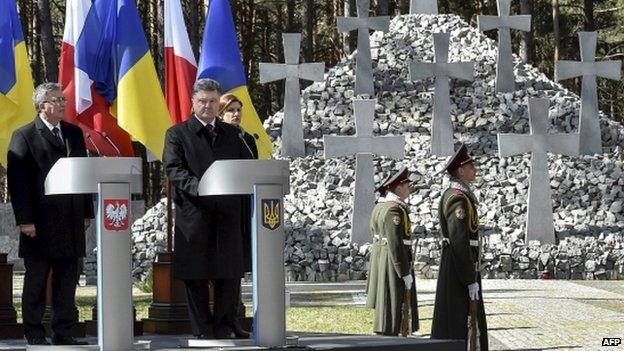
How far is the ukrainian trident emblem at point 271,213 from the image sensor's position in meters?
9.65

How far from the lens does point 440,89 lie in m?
32.5

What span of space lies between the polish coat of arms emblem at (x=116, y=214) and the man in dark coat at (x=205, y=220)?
0.83m

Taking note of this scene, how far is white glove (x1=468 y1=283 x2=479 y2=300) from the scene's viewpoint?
39.9 feet

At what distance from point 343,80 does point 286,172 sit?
26523 millimetres

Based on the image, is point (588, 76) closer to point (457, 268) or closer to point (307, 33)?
point (307, 33)

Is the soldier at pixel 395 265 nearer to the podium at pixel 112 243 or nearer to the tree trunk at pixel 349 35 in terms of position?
the podium at pixel 112 243

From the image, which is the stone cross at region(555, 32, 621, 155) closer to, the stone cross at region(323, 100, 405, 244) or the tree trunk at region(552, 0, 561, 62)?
the stone cross at region(323, 100, 405, 244)

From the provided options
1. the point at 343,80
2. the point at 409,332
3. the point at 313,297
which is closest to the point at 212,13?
the point at 409,332

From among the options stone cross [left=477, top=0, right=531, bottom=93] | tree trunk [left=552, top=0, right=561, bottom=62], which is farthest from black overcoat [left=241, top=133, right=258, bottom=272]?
tree trunk [left=552, top=0, right=561, bottom=62]

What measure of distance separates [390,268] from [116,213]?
5.59m

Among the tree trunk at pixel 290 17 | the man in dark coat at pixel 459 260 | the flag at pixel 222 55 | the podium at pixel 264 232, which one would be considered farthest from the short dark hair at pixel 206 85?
the tree trunk at pixel 290 17

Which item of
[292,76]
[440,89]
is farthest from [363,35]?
[440,89]

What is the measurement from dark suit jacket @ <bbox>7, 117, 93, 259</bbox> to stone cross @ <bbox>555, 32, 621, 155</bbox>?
902 inches

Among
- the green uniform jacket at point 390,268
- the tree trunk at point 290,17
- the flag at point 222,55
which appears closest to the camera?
the green uniform jacket at point 390,268
